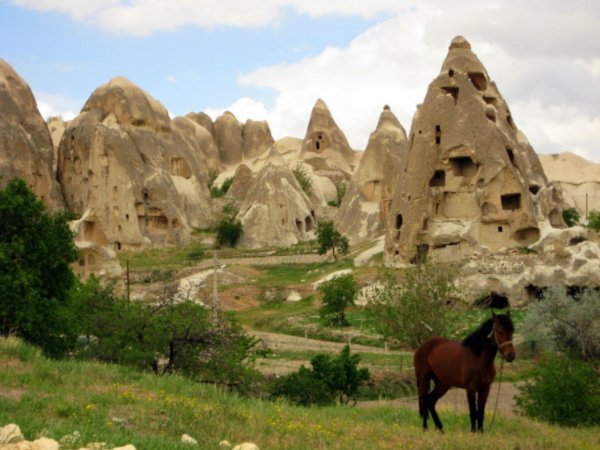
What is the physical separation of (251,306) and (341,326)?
684cm

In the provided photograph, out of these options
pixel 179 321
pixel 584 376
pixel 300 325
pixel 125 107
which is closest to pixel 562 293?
pixel 300 325

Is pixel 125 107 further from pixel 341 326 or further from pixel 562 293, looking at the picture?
pixel 562 293

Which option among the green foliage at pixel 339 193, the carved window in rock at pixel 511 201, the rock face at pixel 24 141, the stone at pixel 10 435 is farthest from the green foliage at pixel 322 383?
the green foliage at pixel 339 193

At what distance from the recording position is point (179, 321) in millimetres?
15391

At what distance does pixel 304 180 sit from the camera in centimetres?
7738

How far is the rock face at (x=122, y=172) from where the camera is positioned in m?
57.1

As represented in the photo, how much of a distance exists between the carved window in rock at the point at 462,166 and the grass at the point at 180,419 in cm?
3015

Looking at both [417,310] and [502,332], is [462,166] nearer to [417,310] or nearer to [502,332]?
[417,310]

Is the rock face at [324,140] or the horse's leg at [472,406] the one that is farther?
the rock face at [324,140]

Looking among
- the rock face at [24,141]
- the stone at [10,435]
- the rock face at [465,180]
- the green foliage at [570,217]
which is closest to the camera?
the stone at [10,435]

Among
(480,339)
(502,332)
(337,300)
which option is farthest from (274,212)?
(502,332)

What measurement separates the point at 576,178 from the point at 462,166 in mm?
44635

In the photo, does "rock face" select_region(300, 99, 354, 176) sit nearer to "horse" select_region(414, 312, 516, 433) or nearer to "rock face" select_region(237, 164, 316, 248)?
"rock face" select_region(237, 164, 316, 248)

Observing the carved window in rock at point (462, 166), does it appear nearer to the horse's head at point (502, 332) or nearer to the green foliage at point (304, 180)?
the horse's head at point (502, 332)
